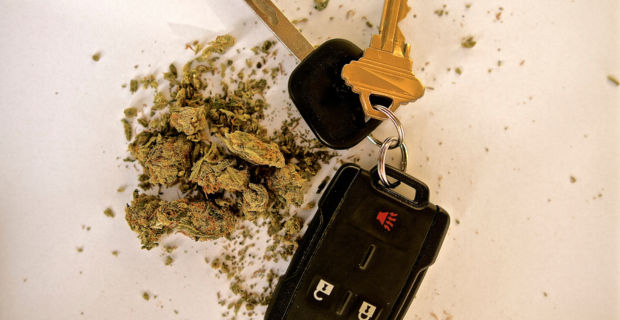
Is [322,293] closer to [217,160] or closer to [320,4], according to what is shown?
[217,160]

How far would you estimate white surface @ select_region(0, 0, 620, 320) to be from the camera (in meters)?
0.93

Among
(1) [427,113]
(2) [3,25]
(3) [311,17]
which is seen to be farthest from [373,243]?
(2) [3,25]

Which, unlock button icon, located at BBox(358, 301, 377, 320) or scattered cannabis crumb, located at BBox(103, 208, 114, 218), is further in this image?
scattered cannabis crumb, located at BBox(103, 208, 114, 218)

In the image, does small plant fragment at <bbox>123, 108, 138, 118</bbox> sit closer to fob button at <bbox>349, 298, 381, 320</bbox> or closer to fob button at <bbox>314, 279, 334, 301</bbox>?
fob button at <bbox>314, 279, 334, 301</bbox>

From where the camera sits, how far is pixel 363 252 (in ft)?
2.67

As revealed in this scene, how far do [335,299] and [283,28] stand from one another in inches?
29.6

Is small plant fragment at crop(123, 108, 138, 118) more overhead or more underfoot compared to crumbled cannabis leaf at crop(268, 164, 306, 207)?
more underfoot

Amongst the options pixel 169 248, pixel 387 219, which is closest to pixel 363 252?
pixel 387 219

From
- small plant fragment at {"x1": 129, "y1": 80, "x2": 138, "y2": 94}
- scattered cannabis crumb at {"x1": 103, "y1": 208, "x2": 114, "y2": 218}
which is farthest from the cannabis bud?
scattered cannabis crumb at {"x1": 103, "y1": 208, "x2": 114, "y2": 218}

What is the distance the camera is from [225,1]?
0.91 meters

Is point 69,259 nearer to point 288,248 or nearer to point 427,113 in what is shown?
point 288,248

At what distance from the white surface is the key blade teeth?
4.7 inches

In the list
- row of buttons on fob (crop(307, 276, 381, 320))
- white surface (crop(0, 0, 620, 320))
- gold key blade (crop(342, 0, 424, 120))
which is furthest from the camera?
white surface (crop(0, 0, 620, 320))

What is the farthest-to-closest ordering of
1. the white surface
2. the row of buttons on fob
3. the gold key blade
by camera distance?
the white surface
the row of buttons on fob
the gold key blade
